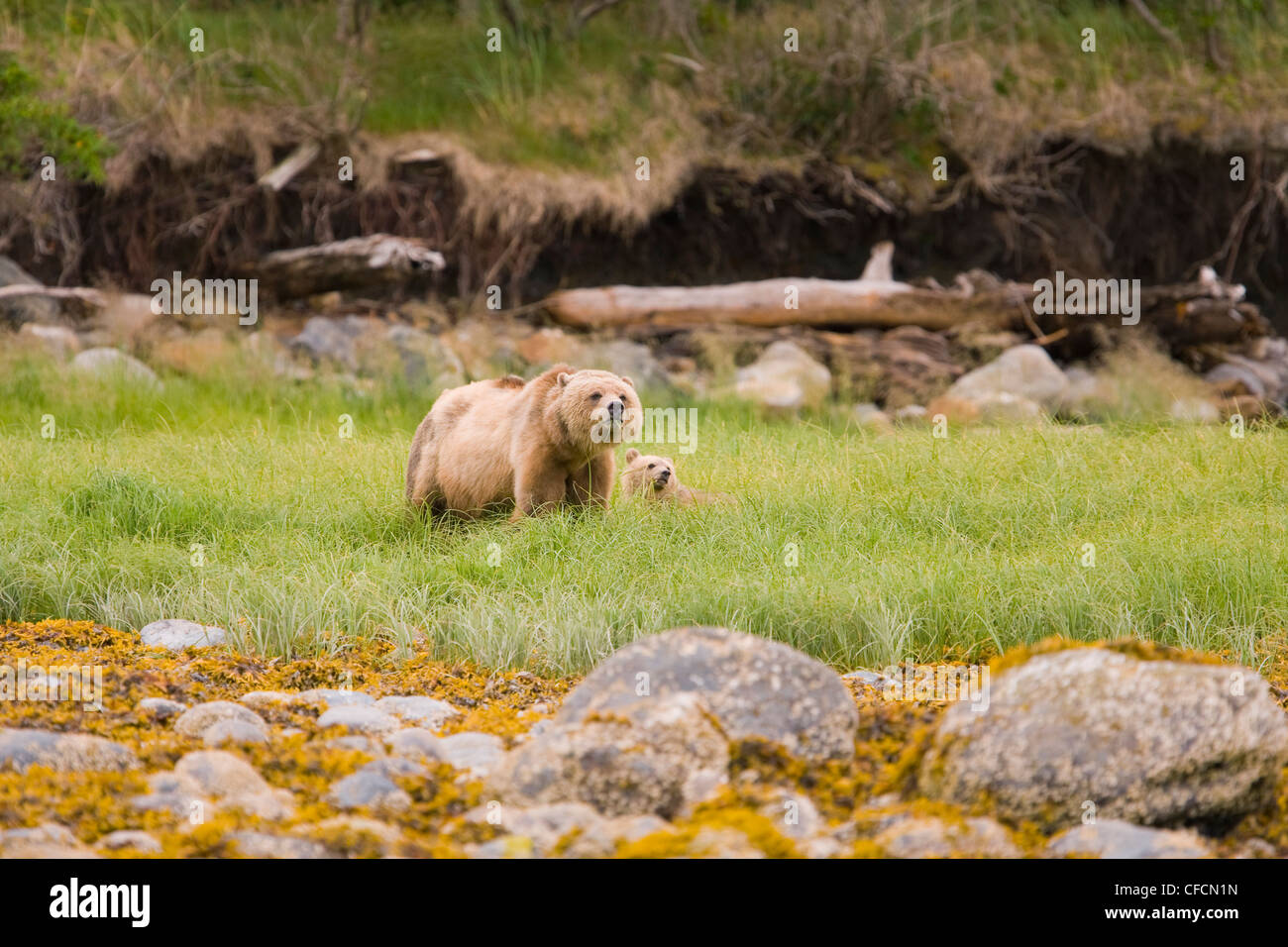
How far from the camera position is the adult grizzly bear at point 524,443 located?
6203mm

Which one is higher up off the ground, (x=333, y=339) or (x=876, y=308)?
(x=876, y=308)

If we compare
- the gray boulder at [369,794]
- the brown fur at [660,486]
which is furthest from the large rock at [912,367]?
the gray boulder at [369,794]

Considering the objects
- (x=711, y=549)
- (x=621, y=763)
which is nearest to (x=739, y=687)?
(x=621, y=763)

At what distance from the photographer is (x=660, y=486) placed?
7312mm

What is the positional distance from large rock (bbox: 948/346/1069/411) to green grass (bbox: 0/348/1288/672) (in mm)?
3064

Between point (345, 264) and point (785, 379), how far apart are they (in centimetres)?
419

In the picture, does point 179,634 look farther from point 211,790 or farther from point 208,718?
point 211,790

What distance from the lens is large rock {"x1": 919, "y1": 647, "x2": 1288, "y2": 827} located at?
3402 mm

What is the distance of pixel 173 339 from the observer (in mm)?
11633

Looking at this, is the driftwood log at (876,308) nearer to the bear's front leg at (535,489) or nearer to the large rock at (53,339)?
the large rock at (53,339)
